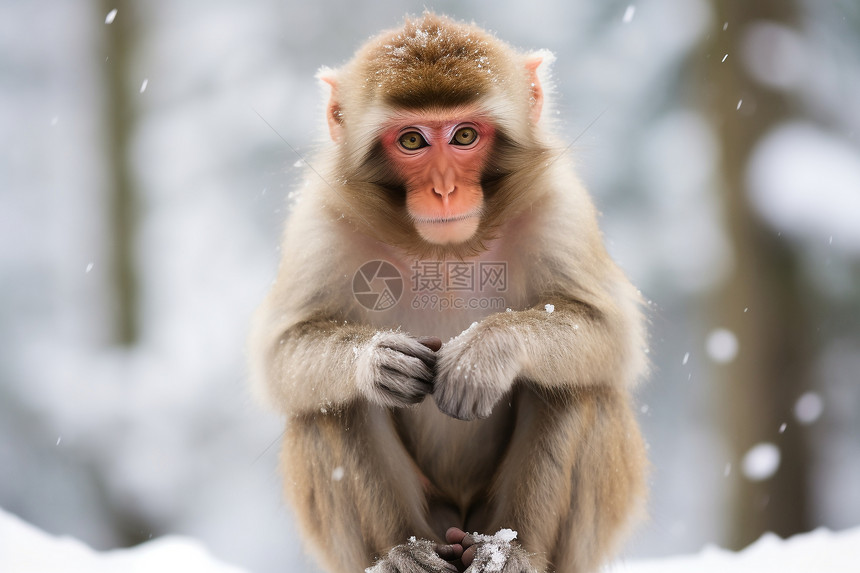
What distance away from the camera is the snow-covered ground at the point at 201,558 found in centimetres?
318

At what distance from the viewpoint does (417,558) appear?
2387 mm

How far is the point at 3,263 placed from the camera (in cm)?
435

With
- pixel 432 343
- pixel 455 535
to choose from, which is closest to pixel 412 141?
pixel 432 343

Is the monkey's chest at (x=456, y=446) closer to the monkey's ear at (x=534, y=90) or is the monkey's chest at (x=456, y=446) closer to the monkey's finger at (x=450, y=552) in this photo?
the monkey's finger at (x=450, y=552)

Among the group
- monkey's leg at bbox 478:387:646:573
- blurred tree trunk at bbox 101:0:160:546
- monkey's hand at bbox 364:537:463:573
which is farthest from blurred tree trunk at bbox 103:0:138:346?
monkey's leg at bbox 478:387:646:573

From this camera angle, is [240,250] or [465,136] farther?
[240,250]

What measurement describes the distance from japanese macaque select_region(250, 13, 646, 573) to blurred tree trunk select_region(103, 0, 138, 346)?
2200mm

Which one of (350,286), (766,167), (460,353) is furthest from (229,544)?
(766,167)

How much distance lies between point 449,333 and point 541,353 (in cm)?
37

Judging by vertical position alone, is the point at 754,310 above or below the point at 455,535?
above

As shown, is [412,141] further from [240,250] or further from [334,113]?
[240,250]

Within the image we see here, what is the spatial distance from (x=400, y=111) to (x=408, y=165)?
0.15 metres

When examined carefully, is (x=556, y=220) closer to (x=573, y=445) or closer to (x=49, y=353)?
(x=573, y=445)

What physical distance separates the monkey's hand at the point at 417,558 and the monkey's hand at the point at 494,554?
47 millimetres
